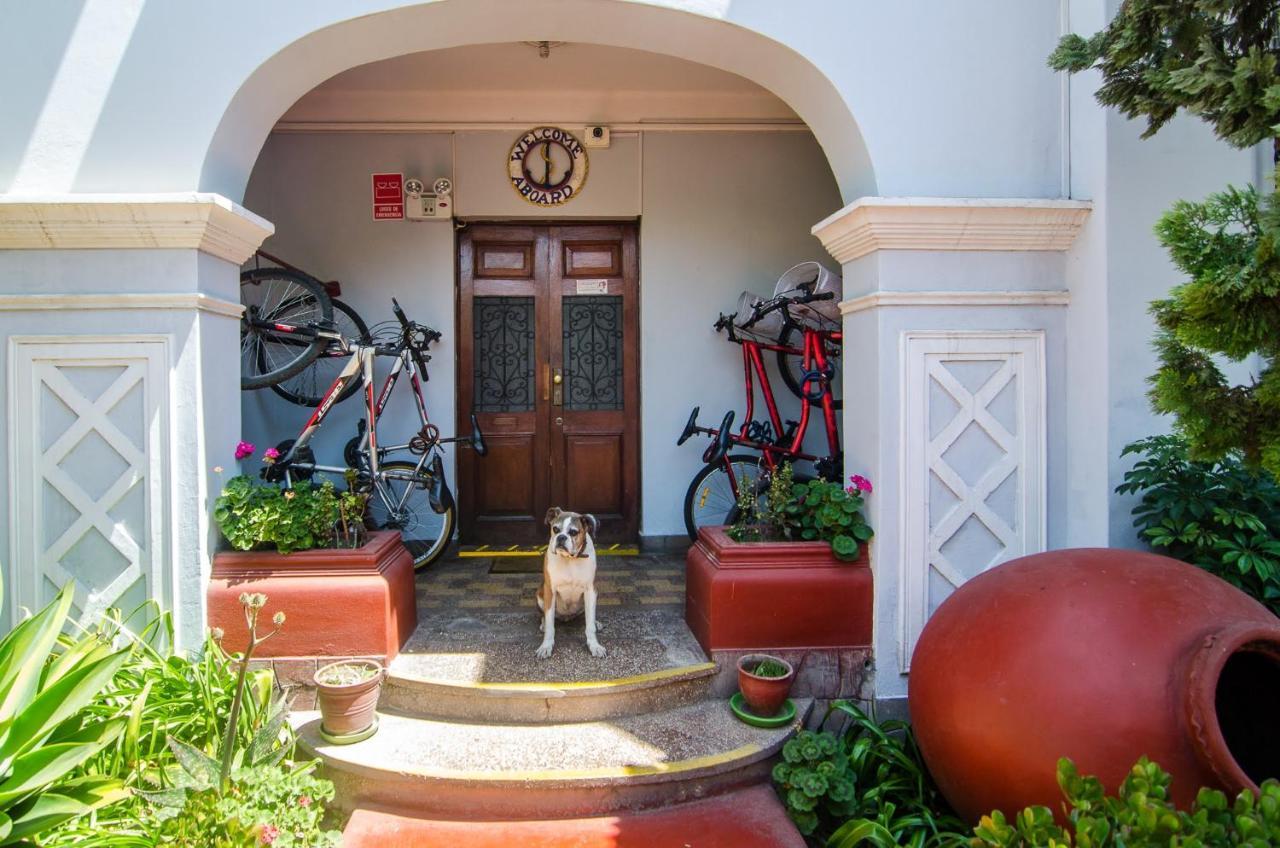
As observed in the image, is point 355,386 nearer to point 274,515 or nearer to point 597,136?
point 274,515

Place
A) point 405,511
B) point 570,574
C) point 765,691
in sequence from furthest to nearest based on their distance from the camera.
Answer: point 405,511 < point 570,574 < point 765,691

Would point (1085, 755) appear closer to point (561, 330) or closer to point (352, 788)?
point (352, 788)

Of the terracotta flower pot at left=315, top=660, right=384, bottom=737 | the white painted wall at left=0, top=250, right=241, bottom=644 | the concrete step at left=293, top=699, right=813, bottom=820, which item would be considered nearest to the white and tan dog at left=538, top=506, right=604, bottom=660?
the concrete step at left=293, top=699, right=813, bottom=820

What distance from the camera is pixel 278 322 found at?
4.85 meters

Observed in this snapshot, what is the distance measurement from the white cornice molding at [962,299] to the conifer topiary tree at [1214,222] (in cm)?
103

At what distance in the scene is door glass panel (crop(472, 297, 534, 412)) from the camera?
577 cm

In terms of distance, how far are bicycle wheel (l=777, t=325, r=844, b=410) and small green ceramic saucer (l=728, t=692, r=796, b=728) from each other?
8.14 feet

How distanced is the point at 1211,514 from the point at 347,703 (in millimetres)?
3693

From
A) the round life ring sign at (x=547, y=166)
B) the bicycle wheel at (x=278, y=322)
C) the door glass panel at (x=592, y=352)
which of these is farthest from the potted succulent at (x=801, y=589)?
the round life ring sign at (x=547, y=166)

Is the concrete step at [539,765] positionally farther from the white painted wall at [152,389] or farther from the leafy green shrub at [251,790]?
the white painted wall at [152,389]

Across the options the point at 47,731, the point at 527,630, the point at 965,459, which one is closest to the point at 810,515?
the point at 965,459

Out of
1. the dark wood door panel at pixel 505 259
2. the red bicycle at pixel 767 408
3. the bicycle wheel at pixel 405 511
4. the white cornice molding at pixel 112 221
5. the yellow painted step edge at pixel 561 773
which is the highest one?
the dark wood door panel at pixel 505 259

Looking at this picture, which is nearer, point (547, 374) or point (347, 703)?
point (347, 703)

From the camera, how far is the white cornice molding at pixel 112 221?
324 centimetres
